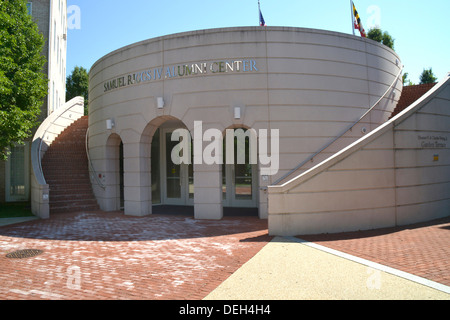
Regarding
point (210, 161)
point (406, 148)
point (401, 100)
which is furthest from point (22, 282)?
point (401, 100)

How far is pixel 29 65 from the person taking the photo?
1478 centimetres

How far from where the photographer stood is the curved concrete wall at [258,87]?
425 inches

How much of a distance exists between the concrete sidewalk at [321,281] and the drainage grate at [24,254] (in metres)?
4.62

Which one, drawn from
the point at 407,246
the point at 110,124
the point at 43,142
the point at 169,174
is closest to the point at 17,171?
the point at 43,142

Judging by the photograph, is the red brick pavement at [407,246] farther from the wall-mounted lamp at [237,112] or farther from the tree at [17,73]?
the tree at [17,73]

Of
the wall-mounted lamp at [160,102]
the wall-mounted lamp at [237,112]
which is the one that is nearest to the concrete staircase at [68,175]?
the wall-mounted lamp at [160,102]

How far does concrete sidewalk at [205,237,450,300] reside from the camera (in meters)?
4.42

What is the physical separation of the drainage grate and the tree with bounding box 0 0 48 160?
290 inches

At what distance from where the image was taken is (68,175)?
15.0m

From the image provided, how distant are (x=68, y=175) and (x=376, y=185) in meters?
13.2

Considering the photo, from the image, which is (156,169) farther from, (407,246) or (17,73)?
(407,246)
